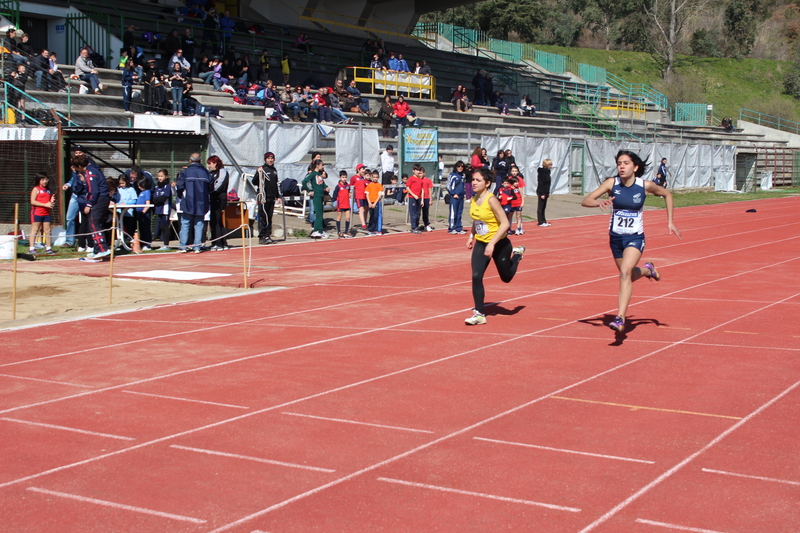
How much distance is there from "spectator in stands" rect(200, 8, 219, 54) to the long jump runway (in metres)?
23.5

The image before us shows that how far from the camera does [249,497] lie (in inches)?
203

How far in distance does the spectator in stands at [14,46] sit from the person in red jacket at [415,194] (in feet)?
37.0

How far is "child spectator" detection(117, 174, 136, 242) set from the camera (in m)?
19.2

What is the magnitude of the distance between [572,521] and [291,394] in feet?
10.9

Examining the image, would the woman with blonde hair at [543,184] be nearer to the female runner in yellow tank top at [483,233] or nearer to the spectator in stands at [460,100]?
the female runner in yellow tank top at [483,233]

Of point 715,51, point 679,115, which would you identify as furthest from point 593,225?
point 715,51

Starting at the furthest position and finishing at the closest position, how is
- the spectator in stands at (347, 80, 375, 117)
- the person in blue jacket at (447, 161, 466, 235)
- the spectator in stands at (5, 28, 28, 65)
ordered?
the spectator in stands at (347, 80, 375, 117) → the person in blue jacket at (447, 161, 466, 235) → the spectator in stands at (5, 28, 28, 65)

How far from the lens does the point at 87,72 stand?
2656cm

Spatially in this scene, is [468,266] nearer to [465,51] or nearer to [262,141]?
[262,141]

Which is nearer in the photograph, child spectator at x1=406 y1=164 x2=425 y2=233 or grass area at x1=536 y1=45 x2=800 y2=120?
child spectator at x1=406 y1=164 x2=425 y2=233

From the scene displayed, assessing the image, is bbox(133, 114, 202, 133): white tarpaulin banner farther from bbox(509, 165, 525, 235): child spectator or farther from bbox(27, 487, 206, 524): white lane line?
bbox(27, 487, 206, 524): white lane line

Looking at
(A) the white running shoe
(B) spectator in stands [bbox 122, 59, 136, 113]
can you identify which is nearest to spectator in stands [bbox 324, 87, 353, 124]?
(B) spectator in stands [bbox 122, 59, 136, 113]

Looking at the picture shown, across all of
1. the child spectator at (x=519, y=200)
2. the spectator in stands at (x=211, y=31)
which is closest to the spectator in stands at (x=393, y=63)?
the spectator in stands at (x=211, y=31)

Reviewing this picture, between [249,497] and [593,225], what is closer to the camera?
[249,497]
